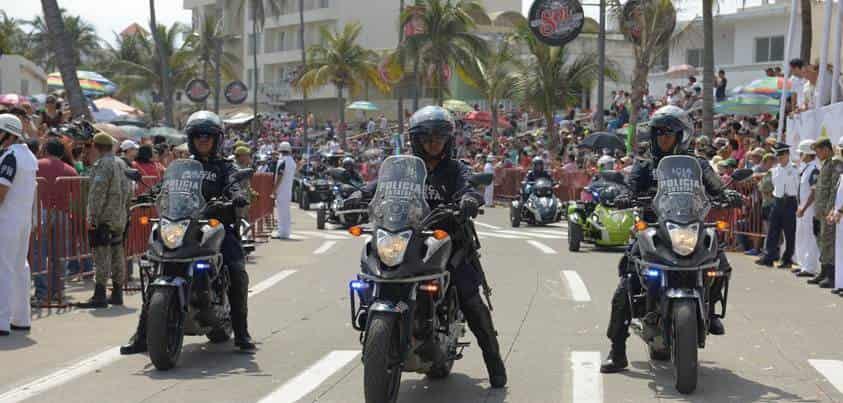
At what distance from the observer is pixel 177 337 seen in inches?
363

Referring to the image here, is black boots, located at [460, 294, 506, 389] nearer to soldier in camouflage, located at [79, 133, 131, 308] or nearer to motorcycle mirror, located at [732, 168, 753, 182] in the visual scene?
motorcycle mirror, located at [732, 168, 753, 182]

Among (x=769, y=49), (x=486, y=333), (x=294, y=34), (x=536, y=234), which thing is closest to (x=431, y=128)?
(x=486, y=333)

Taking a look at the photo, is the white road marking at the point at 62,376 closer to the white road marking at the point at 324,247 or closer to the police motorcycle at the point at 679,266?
the police motorcycle at the point at 679,266

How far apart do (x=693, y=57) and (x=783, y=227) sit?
36449mm

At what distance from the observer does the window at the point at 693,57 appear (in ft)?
176

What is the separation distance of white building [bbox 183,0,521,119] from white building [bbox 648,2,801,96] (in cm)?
2292

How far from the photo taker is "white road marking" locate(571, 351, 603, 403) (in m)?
8.13

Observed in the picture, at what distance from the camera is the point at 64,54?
81.3ft

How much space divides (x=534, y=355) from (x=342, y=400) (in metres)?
2.47

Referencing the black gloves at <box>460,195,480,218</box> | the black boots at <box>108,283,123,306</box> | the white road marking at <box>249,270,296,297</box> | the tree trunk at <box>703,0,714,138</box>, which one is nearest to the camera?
the black gloves at <box>460,195,480,218</box>

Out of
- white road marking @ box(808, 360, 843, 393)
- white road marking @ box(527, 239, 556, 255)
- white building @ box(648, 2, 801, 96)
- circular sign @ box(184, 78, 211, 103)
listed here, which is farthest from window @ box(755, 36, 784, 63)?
white road marking @ box(808, 360, 843, 393)

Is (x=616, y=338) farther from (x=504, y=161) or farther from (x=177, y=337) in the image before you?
(x=504, y=161)

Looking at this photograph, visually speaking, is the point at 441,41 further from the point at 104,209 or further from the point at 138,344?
the point at 138,344

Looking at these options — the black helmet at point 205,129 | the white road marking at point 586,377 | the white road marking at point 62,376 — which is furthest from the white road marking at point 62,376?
the white road marking at point 586,377
